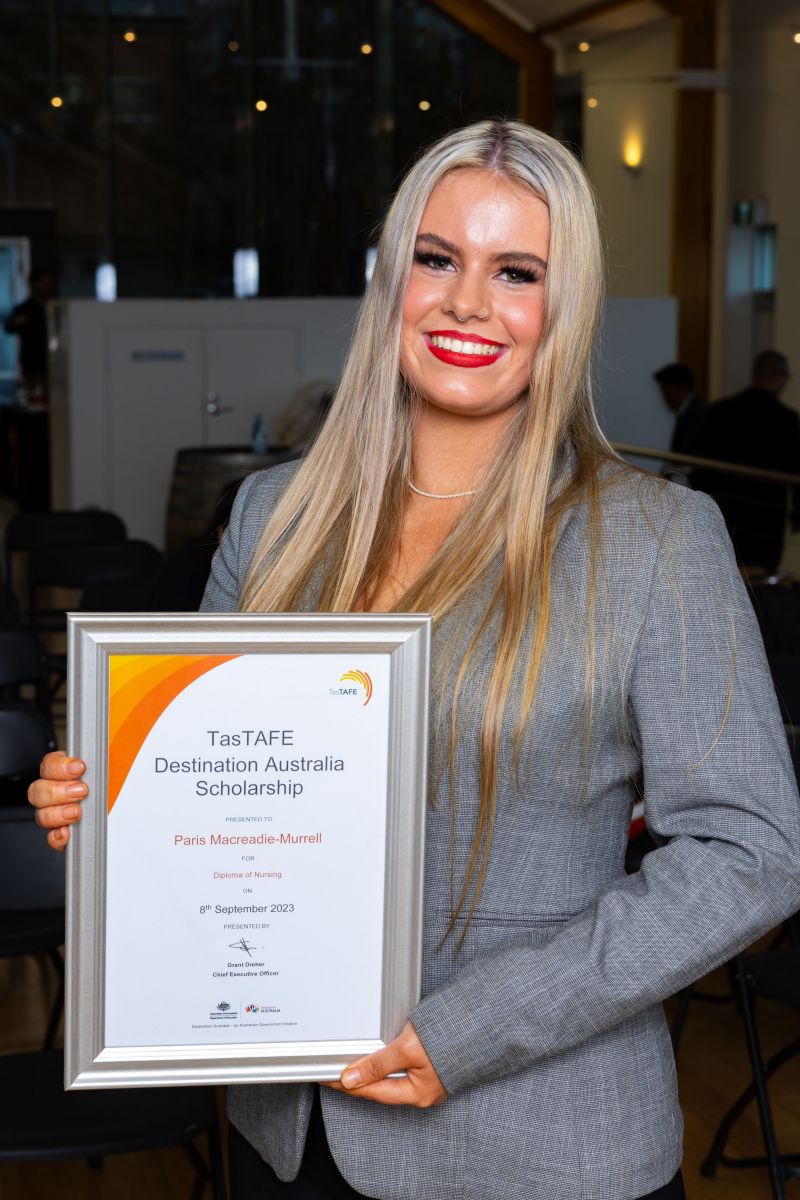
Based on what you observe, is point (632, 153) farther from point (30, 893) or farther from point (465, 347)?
point (465, 347)

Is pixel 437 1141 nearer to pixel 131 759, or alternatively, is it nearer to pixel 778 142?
pixel 131 759

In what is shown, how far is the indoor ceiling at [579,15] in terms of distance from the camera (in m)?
11.5

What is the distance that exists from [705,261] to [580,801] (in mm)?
10926

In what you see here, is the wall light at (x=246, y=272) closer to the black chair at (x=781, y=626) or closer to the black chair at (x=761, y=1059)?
the black chair at (x=781, y=626)

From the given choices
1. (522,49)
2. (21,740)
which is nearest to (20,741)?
(21,740)

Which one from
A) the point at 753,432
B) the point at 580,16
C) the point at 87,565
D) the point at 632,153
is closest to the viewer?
the point at 87,565

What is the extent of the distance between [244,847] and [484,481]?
489 mm

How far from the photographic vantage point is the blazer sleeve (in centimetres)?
135

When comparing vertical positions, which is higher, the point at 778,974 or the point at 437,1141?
the point at 437,1141

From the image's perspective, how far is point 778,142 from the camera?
34.4ft

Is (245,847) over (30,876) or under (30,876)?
over

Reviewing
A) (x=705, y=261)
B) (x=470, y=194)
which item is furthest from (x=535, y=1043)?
(x=705, y=261)

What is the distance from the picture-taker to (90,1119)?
93.4 inches

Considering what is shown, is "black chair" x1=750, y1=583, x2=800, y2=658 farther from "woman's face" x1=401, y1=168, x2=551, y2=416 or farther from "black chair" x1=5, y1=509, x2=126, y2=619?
"black chair" x1=5, y1=509, x2=126, y2=619
